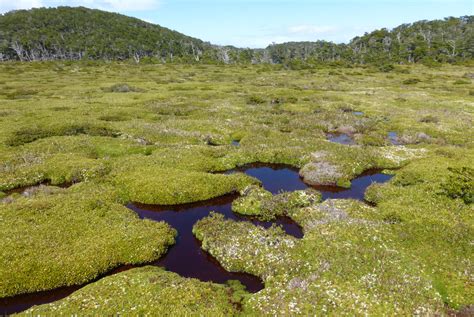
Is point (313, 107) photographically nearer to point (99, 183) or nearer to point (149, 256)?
point (99, 183)

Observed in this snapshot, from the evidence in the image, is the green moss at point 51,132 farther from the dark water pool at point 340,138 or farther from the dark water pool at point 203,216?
the dark water pool at point 340,138

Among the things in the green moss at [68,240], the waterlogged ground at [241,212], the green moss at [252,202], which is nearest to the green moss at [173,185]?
the waterlogged ground at [241,212]

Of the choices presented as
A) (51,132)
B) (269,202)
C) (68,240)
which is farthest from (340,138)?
(51,132)

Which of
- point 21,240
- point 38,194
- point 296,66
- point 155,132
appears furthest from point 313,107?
point 296,66

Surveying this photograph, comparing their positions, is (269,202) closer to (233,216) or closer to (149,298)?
(233,216)

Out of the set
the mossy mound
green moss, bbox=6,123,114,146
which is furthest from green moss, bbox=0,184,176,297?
green moss, bbox=6,123,114,146
